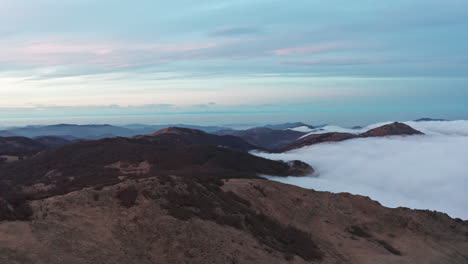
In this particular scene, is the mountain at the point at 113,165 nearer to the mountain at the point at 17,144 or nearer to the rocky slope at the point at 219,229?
the rocky slope at the point at 219,229

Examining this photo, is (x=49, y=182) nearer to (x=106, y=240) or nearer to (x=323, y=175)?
(x=106, y=240)

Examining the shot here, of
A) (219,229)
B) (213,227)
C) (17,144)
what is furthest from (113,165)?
(17,144)

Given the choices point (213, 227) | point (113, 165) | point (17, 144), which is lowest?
point (17, 144)

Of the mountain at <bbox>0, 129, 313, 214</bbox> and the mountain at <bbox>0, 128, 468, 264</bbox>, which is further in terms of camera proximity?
the mountain at <bbox>0, 129, 313, 214</bbox>

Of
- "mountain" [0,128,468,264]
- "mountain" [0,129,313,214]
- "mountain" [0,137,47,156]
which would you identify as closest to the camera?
"mountain" [0,128,468,264]

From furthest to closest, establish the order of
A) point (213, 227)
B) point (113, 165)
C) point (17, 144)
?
point (17, 144) < point (113, 165) < point (213, 227)

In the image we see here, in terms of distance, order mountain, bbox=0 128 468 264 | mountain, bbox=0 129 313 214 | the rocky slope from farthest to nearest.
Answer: mountain, bbox=0 129 313 214 → mountain, bbox=0 128 468 264 → the rocky slope

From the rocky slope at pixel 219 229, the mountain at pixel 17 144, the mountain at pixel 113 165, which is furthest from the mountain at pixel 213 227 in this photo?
the mountain at pixel 17 144

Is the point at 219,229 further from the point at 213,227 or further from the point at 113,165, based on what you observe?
the point at 113,165

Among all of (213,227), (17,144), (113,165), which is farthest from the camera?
(17,144)

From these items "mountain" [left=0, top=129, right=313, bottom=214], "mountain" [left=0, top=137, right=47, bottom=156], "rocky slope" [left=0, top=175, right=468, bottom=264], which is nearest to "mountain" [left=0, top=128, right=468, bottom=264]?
"rocky slope" [left=0, top=175, right=468, bottom=264]

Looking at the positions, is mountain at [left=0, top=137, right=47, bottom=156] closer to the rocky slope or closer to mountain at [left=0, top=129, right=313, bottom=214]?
mountain at [left=0, top=129, right=313, bottom=214]
